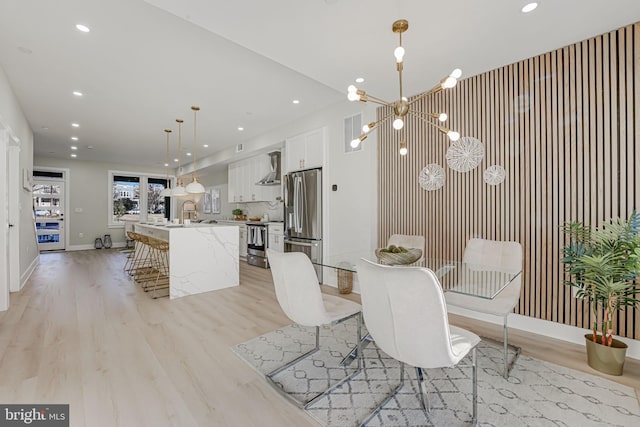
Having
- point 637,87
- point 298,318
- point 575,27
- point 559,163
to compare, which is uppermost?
point 575,27

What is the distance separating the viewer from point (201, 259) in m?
4.12

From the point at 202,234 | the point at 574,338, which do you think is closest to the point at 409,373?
the point at 574,338

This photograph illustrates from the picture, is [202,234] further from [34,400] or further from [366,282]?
[366,282]

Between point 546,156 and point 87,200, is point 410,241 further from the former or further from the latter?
point 87,200

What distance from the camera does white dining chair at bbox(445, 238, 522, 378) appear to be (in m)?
2.11

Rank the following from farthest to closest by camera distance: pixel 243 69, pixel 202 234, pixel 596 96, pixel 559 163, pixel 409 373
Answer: pixel 202 234, pixel 243 69, pixel 559 163, pixel 596 96, pixel 409 373

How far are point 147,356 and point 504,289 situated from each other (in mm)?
3000

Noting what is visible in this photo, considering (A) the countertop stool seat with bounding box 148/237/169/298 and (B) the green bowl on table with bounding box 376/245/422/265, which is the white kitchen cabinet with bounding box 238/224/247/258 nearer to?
(A) the countertop stool seat with bounding box 148/237/169/298

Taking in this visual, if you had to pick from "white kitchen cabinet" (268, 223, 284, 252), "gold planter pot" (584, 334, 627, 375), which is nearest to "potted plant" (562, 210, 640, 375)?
"gold planter pot" (584, 334, 627, 375)

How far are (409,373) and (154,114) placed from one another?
17.3 feet

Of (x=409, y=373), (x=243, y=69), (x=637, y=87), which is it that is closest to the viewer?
(x=409, y=373)

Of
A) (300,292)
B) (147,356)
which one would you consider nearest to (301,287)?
(300,292)

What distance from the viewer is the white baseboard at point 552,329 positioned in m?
2.28

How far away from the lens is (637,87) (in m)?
2.24
